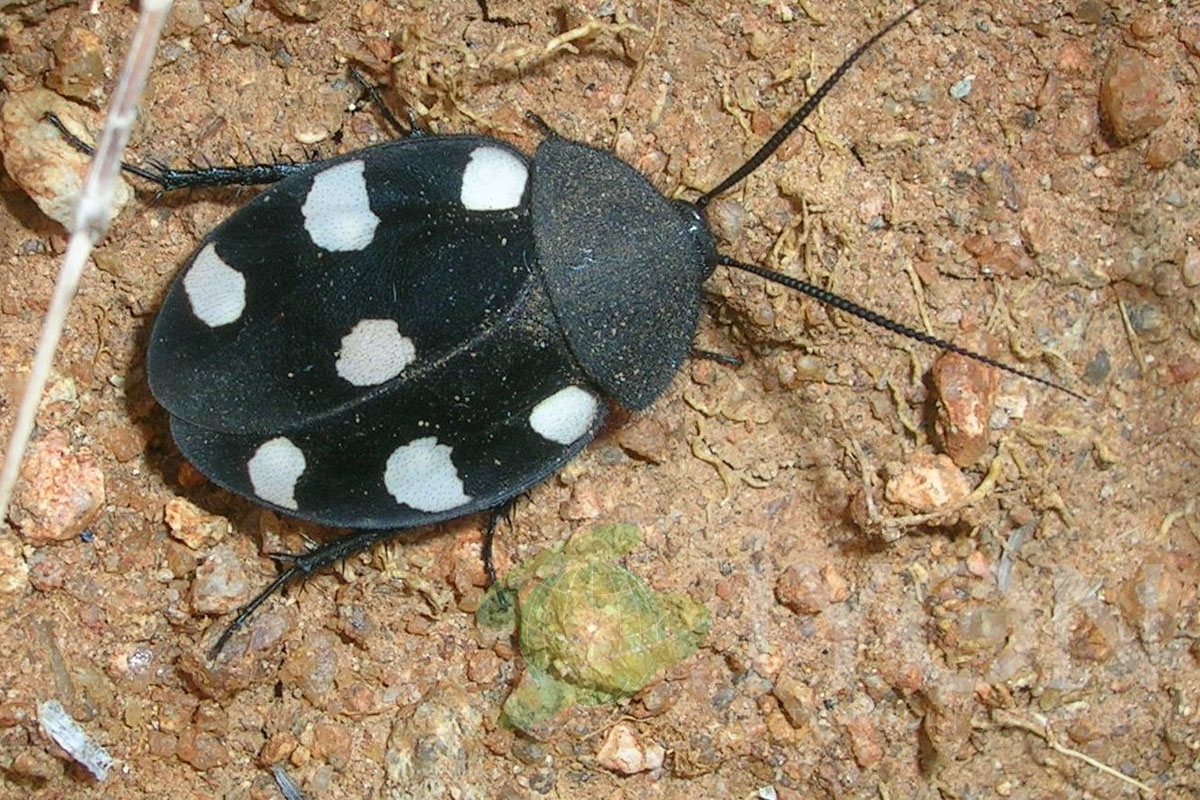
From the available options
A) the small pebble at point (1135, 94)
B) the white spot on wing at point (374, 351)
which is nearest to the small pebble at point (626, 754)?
A: the white spot on wing at point (374, 351)

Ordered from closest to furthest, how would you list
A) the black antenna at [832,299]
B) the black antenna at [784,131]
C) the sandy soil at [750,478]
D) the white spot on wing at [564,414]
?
the black antenna at [784,131] → the black antenna at [832,299] → the white spot on wing at [564,414] → the sandy soil at [750,478]

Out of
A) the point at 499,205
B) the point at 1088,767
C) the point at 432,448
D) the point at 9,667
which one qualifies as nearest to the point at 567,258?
the point at 499,205

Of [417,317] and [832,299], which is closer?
[417,317]

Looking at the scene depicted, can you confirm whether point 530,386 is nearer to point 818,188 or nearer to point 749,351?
point 749,351

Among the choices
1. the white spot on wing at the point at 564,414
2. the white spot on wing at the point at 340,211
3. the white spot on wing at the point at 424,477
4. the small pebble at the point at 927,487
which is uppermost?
the white spot on wing at the point at 340,211

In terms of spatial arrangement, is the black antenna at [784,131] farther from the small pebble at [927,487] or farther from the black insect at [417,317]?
the small pebble at [927,487]

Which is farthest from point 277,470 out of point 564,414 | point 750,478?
point 750,478

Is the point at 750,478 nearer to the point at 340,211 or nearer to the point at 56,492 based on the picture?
the point at 340,211

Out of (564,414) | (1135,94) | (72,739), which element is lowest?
(72,739)

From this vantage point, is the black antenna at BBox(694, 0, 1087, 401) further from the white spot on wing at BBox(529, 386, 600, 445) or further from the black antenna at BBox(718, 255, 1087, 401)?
the white spot on wing at BBox(529, 386, 600, 445)
